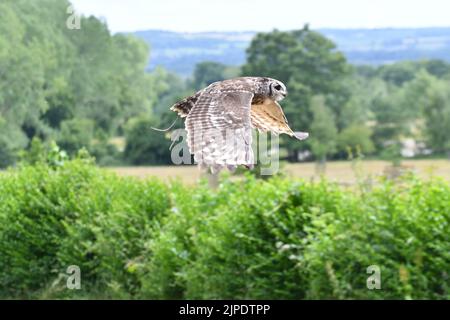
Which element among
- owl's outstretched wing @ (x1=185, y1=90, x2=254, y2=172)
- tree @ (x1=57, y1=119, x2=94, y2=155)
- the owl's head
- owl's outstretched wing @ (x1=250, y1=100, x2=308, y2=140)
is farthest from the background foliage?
owl's outstretched wing @ (x1=185, y1=90, x2=254, y2=172)

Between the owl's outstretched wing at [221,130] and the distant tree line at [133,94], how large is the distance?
0.33m

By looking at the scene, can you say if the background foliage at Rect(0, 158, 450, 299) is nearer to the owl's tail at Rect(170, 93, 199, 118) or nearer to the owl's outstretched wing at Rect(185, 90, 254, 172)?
the owl's tail at Rect(170, 93, 199, 118)

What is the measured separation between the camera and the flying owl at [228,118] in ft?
9.94

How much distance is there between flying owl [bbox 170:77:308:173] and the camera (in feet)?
9.94

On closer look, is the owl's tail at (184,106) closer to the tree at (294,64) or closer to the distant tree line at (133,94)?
the distant tree line at (133,94)

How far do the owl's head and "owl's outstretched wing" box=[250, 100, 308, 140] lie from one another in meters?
0.07

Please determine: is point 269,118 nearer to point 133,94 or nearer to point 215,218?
point 215,218

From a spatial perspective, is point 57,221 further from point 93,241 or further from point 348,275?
point 348,275

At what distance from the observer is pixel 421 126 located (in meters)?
71.1

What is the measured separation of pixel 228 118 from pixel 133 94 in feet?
125

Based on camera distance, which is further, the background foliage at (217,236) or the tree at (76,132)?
the tree at (76,132)

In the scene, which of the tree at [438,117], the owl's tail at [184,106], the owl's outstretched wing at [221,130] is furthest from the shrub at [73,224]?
the tree at [438,117]

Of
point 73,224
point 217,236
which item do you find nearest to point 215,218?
point 217,236
